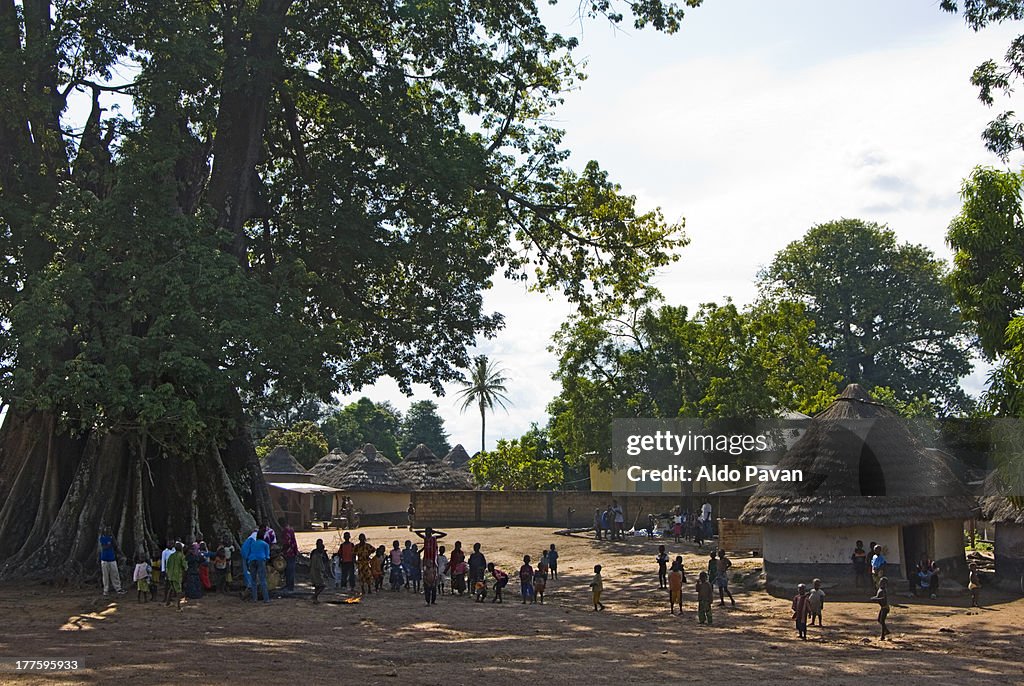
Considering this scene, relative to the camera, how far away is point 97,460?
839 inches

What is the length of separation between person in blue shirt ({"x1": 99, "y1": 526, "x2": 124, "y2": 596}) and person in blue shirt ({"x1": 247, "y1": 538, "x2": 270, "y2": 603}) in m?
2.43

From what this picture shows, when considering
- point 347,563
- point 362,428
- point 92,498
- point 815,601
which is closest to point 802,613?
point 815,601

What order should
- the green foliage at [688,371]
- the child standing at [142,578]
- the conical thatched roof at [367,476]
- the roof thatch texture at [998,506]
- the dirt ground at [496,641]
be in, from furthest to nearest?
the conical thatched roof at [367,476] < the green foliage at [688,371] < the roof thatch texture at [998,506] < the child standing at [142,578] < the dirt ground at [496,641]

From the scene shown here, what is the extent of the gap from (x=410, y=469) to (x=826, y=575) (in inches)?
1149

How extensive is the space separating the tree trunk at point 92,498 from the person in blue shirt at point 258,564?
83.6 inches

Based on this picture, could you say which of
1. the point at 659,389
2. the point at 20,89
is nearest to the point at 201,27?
the point at 20,89

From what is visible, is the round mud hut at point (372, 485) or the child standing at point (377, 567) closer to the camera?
the child standing at point (377, 567)

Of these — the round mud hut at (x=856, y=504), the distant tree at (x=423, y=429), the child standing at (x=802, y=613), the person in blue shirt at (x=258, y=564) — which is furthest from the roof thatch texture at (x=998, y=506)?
the distant tree at (x=423, y=429)

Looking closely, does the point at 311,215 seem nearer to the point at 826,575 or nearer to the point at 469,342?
the point at 469,342

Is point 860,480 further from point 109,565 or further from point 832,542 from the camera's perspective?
point 109,565

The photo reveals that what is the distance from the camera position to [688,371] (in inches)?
1524

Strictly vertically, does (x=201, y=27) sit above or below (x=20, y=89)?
above

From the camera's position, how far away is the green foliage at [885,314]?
60344 mm

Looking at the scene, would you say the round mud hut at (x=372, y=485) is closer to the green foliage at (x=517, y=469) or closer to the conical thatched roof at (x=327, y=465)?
the conical thatched roof at (x=327, y=465)
